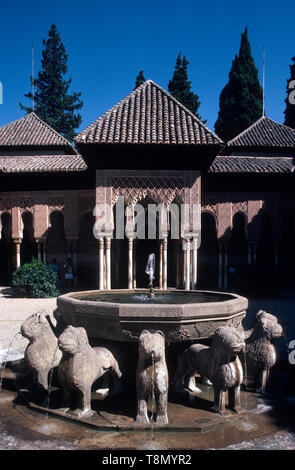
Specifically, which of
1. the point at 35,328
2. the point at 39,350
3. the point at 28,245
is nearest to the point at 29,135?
the point at 28,245

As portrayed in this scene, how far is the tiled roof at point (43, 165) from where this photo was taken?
54.3ft

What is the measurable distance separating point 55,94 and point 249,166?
28849 millimetres

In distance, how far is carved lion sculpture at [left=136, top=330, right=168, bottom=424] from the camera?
3934 mm

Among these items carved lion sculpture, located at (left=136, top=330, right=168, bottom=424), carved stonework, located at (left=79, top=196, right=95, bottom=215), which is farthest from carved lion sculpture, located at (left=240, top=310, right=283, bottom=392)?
carved stonework, located at (left=79, top=196, right=95, bottom=215)

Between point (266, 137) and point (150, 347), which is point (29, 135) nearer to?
point (266, 137)

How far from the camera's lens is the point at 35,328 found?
474 centimetres

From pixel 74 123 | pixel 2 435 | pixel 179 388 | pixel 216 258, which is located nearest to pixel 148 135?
pixel 216 258

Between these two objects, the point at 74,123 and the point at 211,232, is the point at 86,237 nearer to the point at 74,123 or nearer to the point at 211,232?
the point at 211,232

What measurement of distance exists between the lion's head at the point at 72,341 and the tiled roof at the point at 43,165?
507 inches

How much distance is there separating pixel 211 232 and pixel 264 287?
5.86 metres

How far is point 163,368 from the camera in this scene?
4.02 meters

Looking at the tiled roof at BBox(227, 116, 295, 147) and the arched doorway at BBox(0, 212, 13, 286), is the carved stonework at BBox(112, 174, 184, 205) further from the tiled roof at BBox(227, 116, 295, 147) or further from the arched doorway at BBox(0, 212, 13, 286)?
the arched doorway at BBox(0, 212, 13, 286)

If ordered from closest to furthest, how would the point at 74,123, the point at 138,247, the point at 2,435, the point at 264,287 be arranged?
the point at 2,435 < the point at 264,287 < the point at 138,247 < the point at 74,123

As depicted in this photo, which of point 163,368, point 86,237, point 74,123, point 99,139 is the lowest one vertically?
point 163,368
